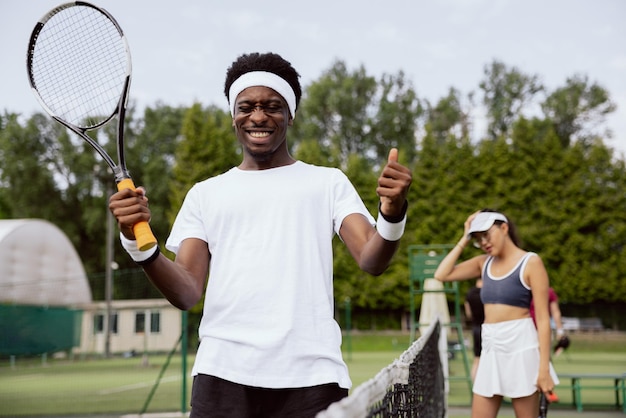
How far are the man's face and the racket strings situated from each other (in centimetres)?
98

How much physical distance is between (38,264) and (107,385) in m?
15.7

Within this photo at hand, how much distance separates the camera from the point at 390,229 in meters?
2.18

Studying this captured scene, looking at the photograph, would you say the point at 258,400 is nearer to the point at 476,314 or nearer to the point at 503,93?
the point at 476,314

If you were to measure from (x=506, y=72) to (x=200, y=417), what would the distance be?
45337mm

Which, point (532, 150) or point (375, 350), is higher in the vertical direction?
point (532, 150)

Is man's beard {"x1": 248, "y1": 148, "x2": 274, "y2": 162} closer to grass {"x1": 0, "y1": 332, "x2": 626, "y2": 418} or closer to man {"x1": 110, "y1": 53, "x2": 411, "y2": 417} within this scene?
man {"x1": 110, "y1": 53, "x2": 411, "y2": 417}

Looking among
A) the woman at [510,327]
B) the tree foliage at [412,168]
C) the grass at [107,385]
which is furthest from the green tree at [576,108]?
the woman at [510,327]

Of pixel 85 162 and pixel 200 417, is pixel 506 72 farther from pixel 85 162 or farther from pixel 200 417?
pixel 200 417

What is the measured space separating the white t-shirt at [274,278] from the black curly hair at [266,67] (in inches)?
13.3

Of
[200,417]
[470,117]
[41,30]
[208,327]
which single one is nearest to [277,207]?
[208,327]

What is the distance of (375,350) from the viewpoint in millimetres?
29188

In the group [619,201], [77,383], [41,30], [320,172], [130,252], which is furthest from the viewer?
[619,201]

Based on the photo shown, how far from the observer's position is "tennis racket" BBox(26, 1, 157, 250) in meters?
3.33

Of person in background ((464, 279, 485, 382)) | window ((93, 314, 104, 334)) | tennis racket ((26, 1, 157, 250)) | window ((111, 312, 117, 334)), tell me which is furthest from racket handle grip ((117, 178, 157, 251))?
window ((93, 314, 104, 334))
